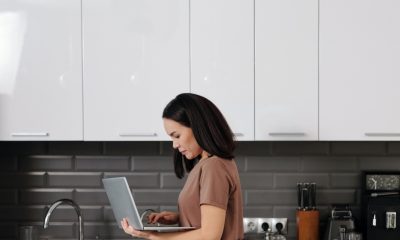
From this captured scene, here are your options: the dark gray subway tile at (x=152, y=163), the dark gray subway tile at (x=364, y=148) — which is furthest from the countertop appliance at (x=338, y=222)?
the dark gray subway tile at (x=152, y=163)

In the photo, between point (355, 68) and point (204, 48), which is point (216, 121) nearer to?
point (204, 48)

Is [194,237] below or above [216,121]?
below

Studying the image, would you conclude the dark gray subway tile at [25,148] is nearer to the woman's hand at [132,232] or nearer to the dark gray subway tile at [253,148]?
the dark gray subway tile at [253,148]

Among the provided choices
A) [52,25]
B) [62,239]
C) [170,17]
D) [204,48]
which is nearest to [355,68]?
[204,48]

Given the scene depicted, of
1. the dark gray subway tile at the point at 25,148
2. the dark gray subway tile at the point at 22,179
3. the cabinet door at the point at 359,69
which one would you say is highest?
the cabinet door at the point at 359,69

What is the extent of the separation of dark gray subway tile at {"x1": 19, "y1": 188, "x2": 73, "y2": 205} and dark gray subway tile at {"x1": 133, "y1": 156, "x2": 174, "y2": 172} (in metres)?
0.37

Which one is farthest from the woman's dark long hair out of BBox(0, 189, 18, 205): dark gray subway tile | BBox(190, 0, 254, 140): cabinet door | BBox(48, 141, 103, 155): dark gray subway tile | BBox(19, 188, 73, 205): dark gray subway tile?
BBox(0, 189, 18, 205): dark gray subway tile

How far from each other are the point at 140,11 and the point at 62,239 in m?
1.25

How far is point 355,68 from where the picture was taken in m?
2.98

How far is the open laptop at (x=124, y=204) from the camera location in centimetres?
220

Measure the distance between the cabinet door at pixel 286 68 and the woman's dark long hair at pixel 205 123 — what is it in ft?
2.55

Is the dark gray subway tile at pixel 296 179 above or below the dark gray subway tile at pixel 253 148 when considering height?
below

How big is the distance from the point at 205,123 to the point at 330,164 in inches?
51.6

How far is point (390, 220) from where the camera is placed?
3037 millimetres
